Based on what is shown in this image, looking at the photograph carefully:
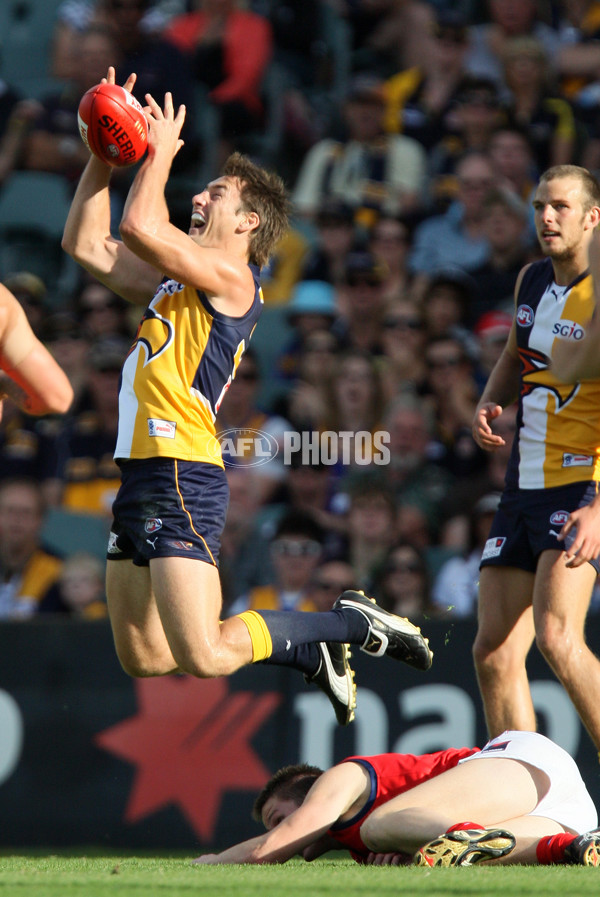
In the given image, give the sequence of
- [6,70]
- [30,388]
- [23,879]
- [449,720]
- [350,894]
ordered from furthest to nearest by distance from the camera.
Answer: [6,70]
[449,720]
[30,388]
[23,879]
[350,894]

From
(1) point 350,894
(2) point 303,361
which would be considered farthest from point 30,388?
(2) point 303,361

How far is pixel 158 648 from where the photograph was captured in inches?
212

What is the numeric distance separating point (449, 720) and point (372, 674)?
53 centimetres

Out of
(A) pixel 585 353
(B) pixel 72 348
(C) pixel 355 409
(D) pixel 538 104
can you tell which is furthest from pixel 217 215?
(D) pixel 538 104

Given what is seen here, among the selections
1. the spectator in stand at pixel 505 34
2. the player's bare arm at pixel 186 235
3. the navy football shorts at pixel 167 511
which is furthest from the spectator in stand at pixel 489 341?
the navy football shorts at pixel 167 511

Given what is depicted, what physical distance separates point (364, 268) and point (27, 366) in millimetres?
5908

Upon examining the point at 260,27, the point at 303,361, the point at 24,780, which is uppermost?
the point at 260,27

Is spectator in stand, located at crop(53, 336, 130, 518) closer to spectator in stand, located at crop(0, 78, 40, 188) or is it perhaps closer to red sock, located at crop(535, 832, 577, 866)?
spectator in stand, located at crop(0, 78, 40, 188)

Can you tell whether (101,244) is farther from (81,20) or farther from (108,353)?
(81,20)

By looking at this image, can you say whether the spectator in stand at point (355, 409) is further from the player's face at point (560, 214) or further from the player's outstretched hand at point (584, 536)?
the player's outstretched hand at point (584, 536)

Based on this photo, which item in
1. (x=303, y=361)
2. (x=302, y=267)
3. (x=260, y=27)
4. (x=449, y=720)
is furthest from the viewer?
(x=260, y=27)

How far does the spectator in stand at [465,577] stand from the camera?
7.88 metres

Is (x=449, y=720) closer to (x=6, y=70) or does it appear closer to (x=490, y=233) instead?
(x=490, y=233)

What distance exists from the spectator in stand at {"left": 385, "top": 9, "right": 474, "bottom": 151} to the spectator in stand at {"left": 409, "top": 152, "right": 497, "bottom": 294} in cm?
71
